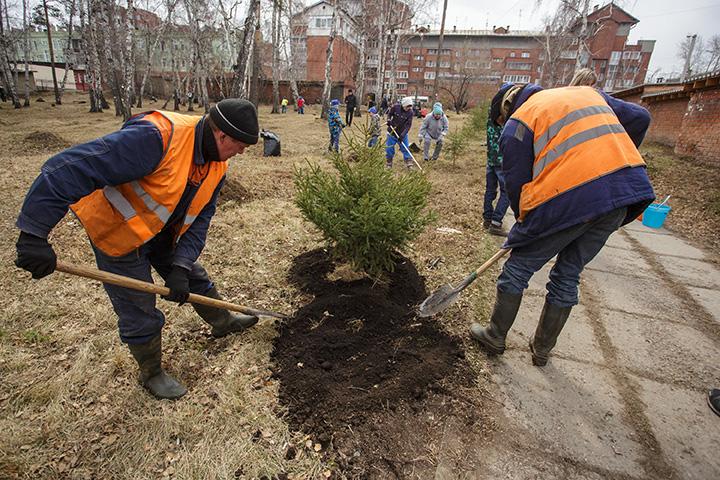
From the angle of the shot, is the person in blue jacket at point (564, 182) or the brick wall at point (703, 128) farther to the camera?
the brick wall at point (703, 128)

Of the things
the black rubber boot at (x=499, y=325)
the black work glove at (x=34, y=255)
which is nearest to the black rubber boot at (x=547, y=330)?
the black rubber boot at (x=499, y=325)

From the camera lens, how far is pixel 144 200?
1890 millimetres

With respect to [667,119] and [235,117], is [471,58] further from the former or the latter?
[235,117]

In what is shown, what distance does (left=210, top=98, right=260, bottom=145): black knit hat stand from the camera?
1.94m

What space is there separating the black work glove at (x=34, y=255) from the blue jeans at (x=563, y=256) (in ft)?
8.36

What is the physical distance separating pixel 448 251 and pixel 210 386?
3.16 meters

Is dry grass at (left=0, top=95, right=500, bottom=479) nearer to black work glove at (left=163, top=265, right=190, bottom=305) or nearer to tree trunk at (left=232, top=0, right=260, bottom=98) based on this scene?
black work glove at (left=163, top=265, right=190, bottom=305)

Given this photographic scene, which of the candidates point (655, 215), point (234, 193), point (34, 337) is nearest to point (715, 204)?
point (655, 215)

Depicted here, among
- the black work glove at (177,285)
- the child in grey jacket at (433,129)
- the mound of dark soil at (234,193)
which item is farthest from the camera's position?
the child in grey jacket at (433,129)

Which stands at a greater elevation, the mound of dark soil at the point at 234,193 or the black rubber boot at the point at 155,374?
the mound of dark soil at the point at 234,193

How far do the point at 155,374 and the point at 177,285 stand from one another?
655 millimetres

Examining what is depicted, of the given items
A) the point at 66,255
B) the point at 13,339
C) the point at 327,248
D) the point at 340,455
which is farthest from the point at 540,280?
the point at 66,255

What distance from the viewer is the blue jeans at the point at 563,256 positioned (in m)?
2.26

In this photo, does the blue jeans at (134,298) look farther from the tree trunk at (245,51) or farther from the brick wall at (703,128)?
the brick wall at (703,128)
